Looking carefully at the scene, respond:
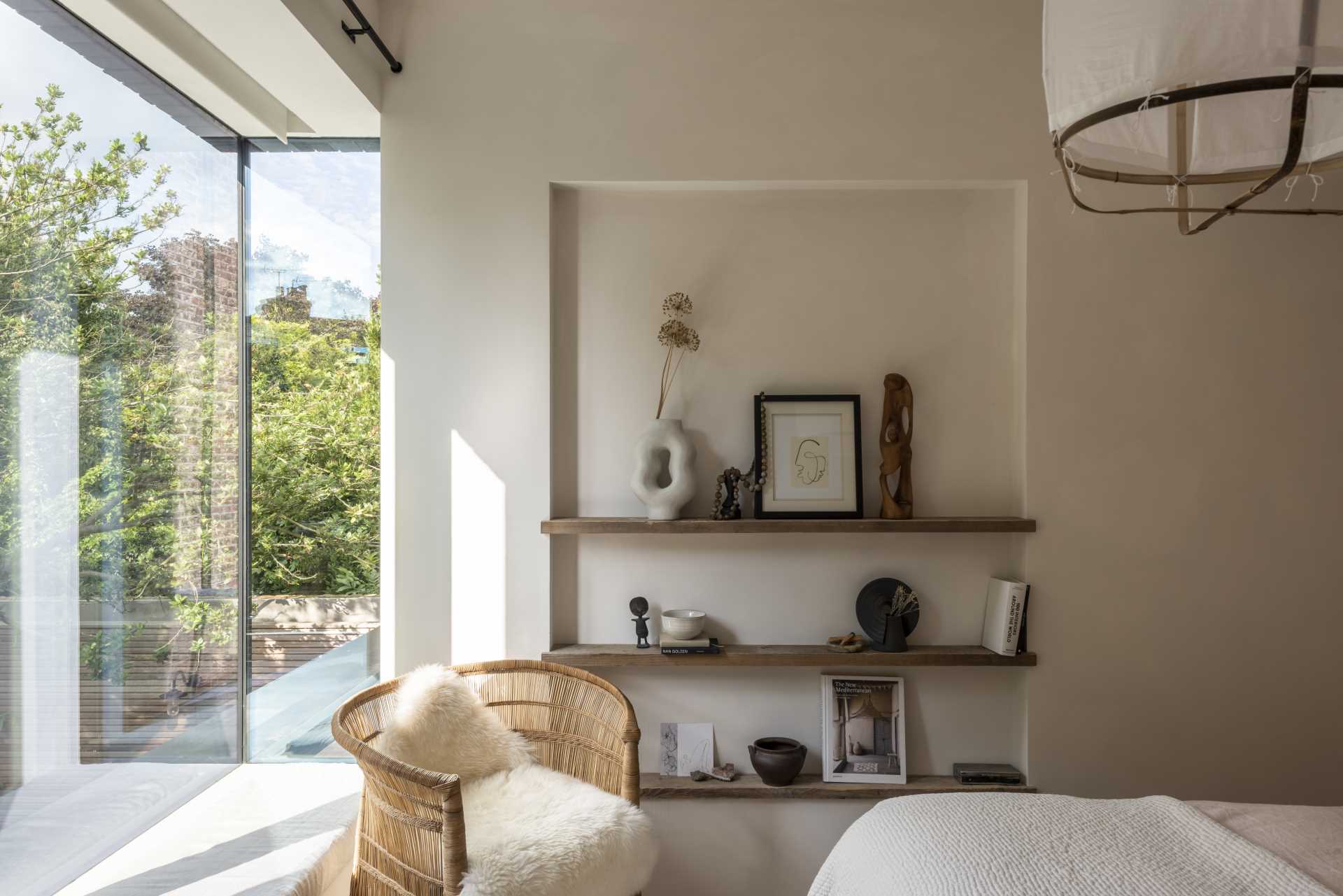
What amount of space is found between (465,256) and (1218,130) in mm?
1973

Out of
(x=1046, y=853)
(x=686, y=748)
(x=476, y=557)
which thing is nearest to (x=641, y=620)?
(x=686, y=748)

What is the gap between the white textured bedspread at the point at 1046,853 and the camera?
1396 millimetres

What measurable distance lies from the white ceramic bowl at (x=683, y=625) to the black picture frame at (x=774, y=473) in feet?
1.22

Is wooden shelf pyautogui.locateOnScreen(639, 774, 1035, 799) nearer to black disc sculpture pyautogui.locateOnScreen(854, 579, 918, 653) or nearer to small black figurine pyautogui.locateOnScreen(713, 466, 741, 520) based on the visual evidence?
black disc sculpture pyautogui.locateOnScreen(854, 579, 918, 653)

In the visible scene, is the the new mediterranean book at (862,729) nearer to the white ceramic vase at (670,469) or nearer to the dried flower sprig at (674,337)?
the white ceramic vase at (670,469)

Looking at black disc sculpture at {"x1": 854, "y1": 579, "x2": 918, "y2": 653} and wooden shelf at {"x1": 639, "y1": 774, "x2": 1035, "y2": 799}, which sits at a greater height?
black disc sculpture at {"x1": 854, "y1": 579, "x2": 918, "y2": 653}

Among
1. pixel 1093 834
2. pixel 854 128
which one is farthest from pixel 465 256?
pixel 1093 834

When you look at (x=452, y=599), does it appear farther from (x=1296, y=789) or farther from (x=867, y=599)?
(x=1296, y=789)

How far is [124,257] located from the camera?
208 centimetres

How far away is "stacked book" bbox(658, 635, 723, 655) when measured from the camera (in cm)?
254

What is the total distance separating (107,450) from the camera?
6.72 feet

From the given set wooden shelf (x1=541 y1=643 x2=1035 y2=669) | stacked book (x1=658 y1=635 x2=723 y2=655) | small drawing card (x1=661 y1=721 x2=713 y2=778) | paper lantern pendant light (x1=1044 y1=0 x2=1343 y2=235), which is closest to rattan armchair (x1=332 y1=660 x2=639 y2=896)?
wooden shelf (x1=541 y1=643 x2=1035 y2=669)

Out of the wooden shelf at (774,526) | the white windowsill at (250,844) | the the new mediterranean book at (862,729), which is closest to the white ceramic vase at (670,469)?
the wooden shelf at (774,526)

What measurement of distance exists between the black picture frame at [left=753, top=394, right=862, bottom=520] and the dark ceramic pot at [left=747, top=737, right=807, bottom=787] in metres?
0.70
